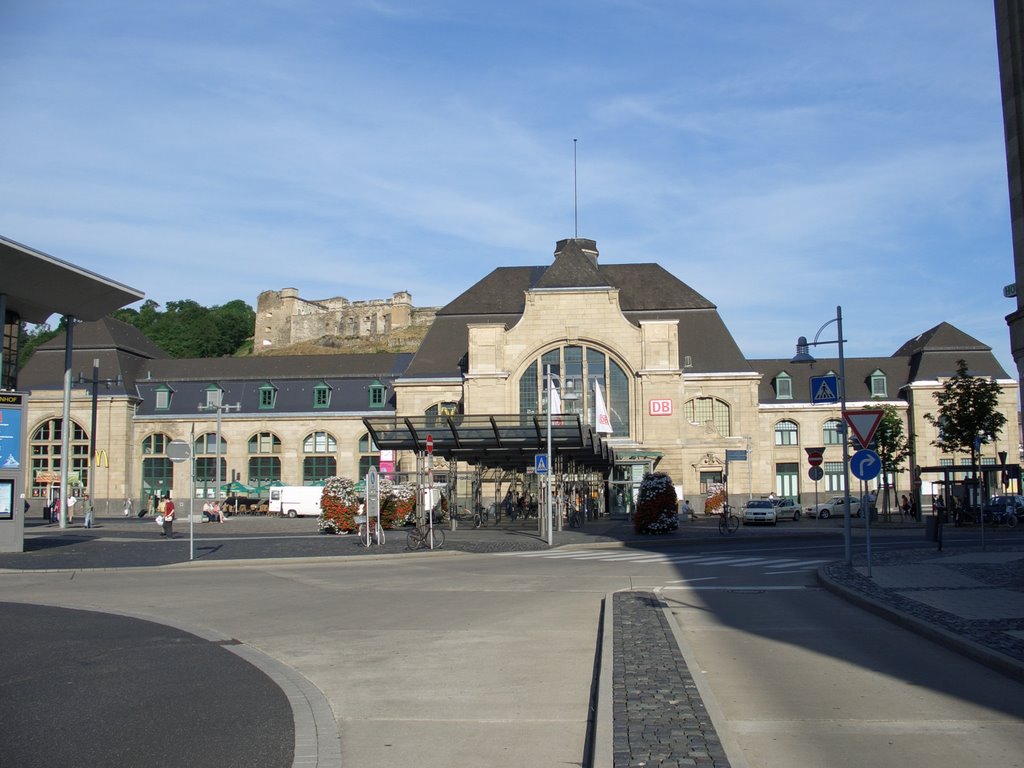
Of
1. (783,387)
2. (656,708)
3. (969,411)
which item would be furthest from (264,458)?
(656,708)

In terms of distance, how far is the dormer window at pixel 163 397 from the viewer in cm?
7662

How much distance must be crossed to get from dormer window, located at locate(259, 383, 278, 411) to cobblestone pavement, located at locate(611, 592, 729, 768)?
67.0m

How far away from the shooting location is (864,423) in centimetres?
2027

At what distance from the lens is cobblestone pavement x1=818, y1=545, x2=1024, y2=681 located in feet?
36.4

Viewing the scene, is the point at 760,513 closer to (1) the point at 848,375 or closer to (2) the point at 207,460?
(1) the point at 848,375

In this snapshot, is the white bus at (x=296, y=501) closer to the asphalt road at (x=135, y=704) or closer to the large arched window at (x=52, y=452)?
the large arched window at (x=52, y=452)

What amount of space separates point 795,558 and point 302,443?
178ft

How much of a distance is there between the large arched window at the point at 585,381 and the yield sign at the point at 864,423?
143ft

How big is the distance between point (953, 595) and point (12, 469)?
2380cm

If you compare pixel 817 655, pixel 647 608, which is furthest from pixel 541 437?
pixel 817 655

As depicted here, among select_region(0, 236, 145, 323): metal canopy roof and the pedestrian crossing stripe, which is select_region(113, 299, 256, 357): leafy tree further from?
the pedestrian crossing stripe

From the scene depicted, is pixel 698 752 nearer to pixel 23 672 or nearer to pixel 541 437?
pixel 23 672

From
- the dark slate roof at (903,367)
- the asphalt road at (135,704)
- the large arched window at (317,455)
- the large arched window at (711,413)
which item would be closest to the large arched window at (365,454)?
the large arched window at (317,455)

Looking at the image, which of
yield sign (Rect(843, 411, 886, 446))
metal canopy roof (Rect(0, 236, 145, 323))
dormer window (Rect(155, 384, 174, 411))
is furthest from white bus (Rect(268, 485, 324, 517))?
yield sign (Rect(843, 411, 886, 446))
